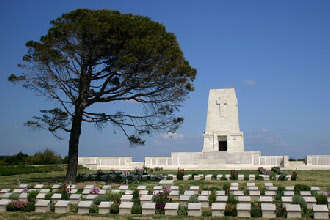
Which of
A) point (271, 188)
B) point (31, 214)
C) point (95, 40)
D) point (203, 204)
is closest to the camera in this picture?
point (31, 214)

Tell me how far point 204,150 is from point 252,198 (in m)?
22.1

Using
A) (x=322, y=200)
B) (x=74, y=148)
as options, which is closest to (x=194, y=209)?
(x=322, y=200)

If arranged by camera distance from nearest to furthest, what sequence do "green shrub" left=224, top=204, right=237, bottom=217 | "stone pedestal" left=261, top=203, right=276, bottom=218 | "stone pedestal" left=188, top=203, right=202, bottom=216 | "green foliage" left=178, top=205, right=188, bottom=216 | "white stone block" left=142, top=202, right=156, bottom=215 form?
"stone pedestal" left=261, top=203, right=276, bottom=218 < "green shrub" left=224, top=204, right=237, bottom=217 < "stone pedestal" left=188, top=203, right=202, bottom=216 < "green foliage" left=178, top=205, right=188, bottom=216 < "white stone block" left=142, top=202, right=156, bottom=215

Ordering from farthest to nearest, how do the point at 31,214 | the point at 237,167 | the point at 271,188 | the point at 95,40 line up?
1. the point at 237,167
2. the point at 95,40
3. the point at 271,188
4. the point at 31,214

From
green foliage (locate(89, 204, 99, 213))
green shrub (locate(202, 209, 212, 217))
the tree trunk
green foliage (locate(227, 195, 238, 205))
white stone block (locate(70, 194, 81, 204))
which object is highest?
the tree trunk

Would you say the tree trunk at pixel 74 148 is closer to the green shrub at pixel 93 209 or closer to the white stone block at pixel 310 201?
the green shrub at pixel 93 209

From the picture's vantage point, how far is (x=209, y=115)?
115 feet

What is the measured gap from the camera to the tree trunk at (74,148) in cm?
1806

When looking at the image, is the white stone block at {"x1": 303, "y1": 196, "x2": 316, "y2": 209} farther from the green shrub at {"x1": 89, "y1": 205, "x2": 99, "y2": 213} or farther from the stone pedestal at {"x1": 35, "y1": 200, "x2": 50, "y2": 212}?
the stone pedestal at {"x1": 35, "y1": 200, "x2": 50, "y2": 212}

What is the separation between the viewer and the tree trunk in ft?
59.3

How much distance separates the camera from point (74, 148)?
718 inches

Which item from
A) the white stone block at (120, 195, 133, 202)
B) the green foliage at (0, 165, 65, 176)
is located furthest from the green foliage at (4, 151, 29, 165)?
the white stone block at (120, 195, 133, 202)

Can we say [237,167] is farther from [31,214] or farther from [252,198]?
[31,214]

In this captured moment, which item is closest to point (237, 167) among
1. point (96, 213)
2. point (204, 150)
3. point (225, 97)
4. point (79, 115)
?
point (204, 150)
